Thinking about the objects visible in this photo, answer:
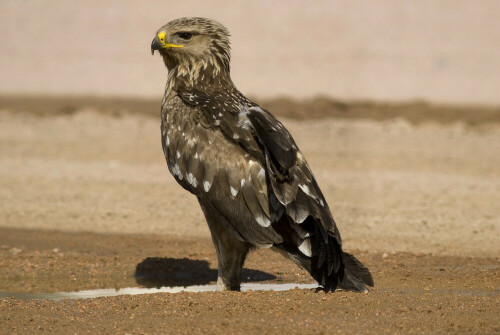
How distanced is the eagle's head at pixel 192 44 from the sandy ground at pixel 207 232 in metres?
2.13

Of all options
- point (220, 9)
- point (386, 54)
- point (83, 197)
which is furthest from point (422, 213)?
point (220, 9)

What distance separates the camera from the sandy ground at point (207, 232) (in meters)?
7.57

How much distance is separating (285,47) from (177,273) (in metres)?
24.0

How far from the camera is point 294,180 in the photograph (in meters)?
8.20

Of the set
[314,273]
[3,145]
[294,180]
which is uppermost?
[294,180]

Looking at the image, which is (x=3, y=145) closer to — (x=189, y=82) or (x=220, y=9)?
(x=189, y=82)

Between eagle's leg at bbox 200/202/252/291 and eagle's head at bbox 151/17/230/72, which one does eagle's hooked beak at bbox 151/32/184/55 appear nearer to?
eagle's head at bbox 151/17/230/72

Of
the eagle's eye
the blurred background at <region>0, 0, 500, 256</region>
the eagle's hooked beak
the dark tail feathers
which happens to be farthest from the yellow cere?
the blurred background at <region>0, 0, 500, 256</region>

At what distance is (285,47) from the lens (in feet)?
110

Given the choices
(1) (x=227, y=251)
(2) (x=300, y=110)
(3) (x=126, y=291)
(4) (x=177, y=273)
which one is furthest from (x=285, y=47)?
(1) (x=227, y=251)

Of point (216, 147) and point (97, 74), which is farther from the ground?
point (216, 147)

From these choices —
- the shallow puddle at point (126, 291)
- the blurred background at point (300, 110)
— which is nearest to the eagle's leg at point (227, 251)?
the shallow puddle at point (126, 291)

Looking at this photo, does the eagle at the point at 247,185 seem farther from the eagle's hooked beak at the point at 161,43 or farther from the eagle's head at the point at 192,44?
the eagle's hooked beak at the point at 161,43

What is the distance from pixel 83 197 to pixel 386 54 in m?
19.1
